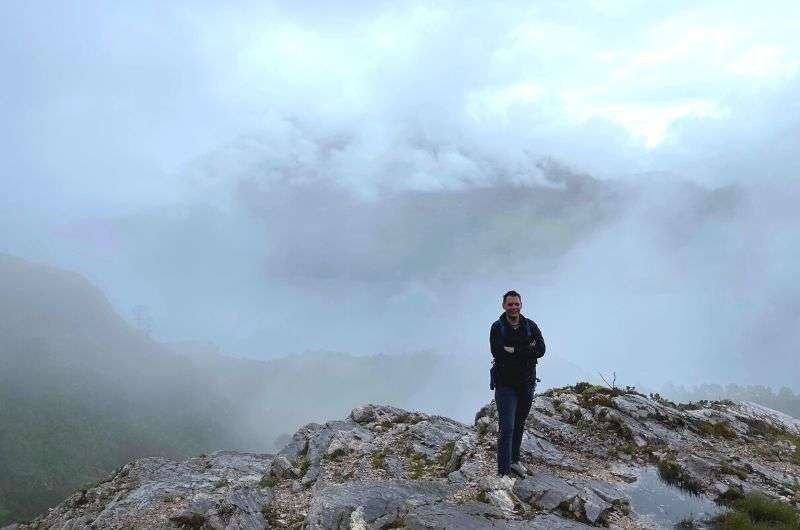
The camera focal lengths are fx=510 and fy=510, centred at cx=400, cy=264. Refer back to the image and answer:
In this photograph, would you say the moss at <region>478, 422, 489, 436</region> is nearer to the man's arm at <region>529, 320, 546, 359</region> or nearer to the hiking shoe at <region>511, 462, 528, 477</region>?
the hiking shoe at <region>511, 462, 528, 477</region>

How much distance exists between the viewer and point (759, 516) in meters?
14.3

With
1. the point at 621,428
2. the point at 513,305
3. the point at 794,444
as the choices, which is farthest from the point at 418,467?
the point at 794,444

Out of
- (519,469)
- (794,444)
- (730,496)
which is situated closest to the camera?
(730,496)

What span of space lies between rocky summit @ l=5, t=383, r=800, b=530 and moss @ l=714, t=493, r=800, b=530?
2.21ft

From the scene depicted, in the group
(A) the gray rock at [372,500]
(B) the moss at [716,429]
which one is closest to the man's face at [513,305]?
(A) the gray rock at [372,500]

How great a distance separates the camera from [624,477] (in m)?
17.7

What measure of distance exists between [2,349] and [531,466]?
236259mm

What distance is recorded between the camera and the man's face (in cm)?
1420

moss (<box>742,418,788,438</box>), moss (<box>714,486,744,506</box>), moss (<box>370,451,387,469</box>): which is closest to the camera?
moss (<box>714,486,744,506</box>)

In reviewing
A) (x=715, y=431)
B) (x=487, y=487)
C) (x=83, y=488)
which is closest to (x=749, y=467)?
(x=715, y=431)

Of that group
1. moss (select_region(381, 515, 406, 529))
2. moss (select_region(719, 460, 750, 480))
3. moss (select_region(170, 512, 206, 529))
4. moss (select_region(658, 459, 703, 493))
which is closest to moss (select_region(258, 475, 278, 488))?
moss (select_region(170, 512, 206, 529))

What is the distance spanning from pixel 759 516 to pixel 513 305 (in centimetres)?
908

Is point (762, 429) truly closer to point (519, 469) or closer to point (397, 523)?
point (519, 469)

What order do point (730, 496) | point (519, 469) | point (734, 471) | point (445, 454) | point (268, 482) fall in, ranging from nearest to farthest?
1. point (730, 496)
2. point (519, 469)
3. point (734, 471)
4. point (445, 454)
5. point (268, 482)
